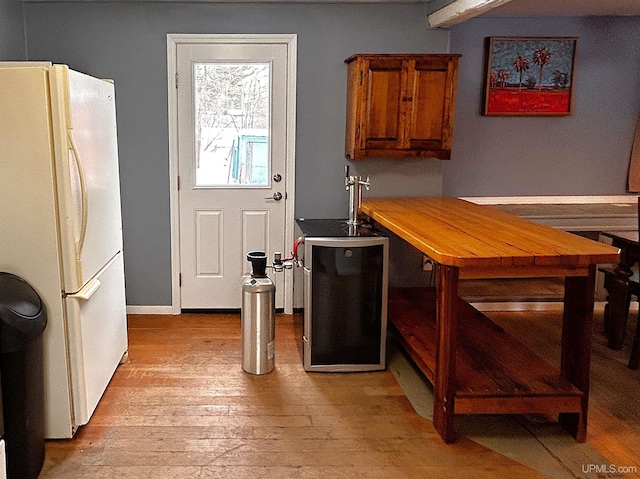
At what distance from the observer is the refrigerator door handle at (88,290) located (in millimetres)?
2502

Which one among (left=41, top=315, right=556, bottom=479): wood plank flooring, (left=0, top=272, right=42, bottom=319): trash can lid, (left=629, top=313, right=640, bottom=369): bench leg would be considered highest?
(left=0, top=272, right=42, bottom=319): trash can lid

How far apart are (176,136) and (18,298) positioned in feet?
7.04

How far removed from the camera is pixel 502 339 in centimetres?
319

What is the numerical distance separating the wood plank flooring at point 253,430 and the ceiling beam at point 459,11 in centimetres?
208

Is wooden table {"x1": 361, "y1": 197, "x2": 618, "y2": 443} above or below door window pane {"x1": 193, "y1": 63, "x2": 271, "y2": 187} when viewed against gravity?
below

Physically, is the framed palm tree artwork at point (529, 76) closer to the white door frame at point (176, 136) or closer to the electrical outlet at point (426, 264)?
the electrical outlet at point (426, 264)

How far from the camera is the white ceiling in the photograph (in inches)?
159

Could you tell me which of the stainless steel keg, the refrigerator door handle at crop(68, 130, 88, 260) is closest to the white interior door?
the stainless steel keg

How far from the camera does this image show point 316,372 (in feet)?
11.2

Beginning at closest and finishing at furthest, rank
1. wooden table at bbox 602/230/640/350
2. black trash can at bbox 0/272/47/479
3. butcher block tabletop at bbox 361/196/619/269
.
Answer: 1. black trash can at bbox 0/272/47/479
2. butcher block tabletop at bbox 361/196/619/269
3. wooden table at bbox 602/230/640/350

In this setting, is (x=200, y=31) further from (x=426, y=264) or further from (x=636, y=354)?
(x=636, y=354)

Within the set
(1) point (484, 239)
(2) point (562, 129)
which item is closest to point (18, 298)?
(1) point (484, 239)

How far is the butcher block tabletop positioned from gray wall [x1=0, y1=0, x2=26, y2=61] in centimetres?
246

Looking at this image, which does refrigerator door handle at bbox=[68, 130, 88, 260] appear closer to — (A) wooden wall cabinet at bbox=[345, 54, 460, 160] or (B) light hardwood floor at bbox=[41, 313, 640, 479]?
(B) light hardwood floor at bbox=[41, 313, 640, 479]
